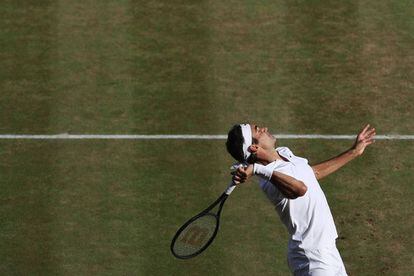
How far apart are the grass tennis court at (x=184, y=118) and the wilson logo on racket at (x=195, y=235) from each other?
1650 mm

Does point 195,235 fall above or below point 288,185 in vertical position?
below

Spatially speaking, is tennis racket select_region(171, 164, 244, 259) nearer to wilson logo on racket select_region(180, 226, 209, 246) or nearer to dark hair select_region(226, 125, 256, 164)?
wilson logo on racket select_region(180, 226, 209, 246)

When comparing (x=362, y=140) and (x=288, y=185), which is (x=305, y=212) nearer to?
(x=288, y=185)

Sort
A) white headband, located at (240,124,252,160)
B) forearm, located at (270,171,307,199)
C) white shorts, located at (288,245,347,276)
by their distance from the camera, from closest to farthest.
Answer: forearm, located at (270,171,307,199) < white headband, located at (240,124,252,160) < white shorts, located at (288,245,347,276)

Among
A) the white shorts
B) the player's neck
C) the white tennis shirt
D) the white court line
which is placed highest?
the player's neck

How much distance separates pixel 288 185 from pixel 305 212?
0.53m

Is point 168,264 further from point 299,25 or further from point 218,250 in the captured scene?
point 299,25

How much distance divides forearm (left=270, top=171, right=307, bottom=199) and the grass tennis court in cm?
284

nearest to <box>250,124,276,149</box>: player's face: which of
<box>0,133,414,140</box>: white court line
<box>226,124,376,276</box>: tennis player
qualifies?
<box>226,124,376,276</box>: tennis player

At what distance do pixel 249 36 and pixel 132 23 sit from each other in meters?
1.93

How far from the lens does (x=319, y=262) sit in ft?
40.9

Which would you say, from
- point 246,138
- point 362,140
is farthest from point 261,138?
point 362,140

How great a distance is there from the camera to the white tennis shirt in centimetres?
1240

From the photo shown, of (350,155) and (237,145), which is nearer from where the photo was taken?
(237,145)
